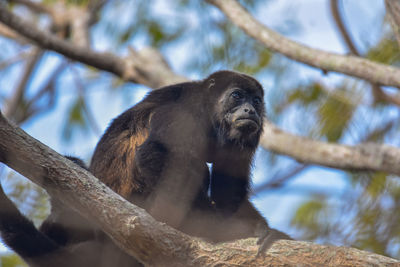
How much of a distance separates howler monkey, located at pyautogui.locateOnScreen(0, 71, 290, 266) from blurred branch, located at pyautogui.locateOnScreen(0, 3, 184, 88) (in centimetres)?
216

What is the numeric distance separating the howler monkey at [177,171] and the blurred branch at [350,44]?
1.75 meters

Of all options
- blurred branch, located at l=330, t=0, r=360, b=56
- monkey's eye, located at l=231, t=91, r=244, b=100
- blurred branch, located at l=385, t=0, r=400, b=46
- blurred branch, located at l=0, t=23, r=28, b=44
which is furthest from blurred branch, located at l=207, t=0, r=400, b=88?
blurred branch, located at l=0, t=23, r=28, b=44

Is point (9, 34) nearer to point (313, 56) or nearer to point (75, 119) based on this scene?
point (75, 119)

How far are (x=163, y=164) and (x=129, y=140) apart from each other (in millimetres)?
463

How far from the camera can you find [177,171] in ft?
11.8

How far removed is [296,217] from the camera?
222 inches

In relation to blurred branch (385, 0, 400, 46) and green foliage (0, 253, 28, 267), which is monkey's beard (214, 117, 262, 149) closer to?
blurred branch (385, 0, 400, 46)

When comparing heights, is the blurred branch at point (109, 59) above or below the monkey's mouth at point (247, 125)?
above

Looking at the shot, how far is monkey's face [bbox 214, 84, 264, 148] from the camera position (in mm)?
4160

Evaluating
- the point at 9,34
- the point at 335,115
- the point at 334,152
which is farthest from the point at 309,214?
the point at 9,34

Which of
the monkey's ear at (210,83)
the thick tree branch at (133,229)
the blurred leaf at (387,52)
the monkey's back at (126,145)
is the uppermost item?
the blurred leaf at (387,52)

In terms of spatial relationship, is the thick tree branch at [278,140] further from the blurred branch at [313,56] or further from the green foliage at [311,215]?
the green foliage at [311,215]

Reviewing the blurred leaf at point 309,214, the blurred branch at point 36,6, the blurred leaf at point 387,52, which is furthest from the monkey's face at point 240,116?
the blurred branch at point 36,6

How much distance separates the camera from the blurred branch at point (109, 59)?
5.74 meters
